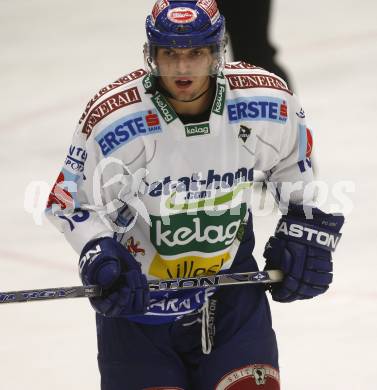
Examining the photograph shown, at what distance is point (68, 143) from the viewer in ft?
19.1

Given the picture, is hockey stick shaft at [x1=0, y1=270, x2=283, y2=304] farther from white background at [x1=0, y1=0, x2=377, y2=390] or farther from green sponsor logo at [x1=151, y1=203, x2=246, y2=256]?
white background at [x1=0, y1=0, x2=377, y2=390]

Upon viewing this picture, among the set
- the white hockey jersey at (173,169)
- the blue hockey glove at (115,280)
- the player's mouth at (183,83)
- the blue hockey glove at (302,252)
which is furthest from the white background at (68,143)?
the player's mouth at (183,83)

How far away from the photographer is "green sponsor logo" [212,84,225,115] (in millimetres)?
3268

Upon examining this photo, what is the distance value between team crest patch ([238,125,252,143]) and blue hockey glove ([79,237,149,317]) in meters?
0.39

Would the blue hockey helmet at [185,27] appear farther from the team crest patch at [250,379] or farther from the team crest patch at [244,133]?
the team crest patch at [250,379]

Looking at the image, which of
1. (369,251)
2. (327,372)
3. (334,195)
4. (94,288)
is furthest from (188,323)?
(334,195)

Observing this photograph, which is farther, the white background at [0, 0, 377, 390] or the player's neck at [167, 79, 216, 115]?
the white background at [0, 0, 377, 390]

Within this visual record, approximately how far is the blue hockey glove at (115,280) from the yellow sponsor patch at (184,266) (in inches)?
6.4

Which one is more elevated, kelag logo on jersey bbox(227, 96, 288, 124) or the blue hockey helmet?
the blue hockey helmet

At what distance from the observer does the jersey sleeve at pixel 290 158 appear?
3348 millimetres

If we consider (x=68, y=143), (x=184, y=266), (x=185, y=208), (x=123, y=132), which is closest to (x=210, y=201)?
(x=185, y=208)

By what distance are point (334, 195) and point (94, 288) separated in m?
2.31

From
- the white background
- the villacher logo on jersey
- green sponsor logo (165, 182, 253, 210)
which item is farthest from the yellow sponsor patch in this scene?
the white background

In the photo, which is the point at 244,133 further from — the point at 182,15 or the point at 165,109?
the point at 182,15
